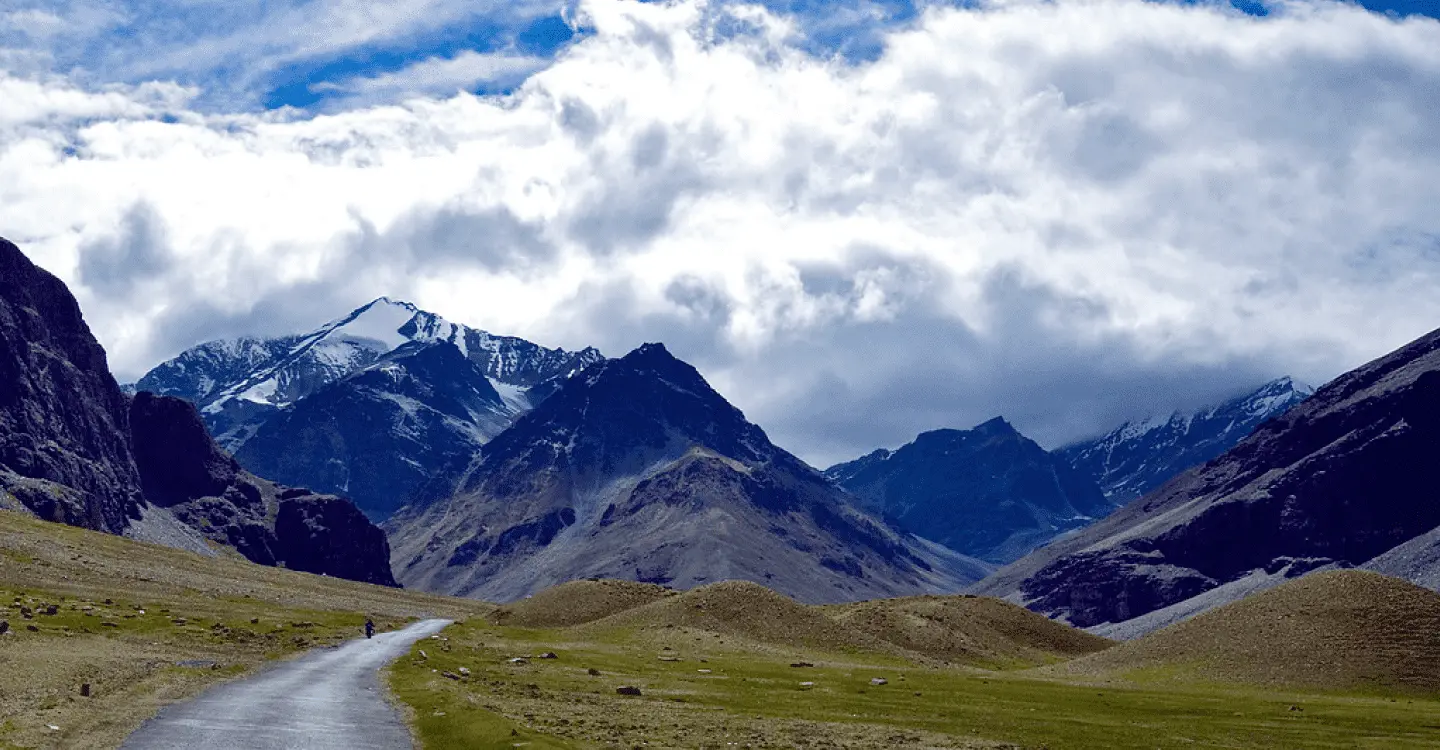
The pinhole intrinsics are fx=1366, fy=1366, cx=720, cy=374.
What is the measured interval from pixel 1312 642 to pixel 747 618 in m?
65.5

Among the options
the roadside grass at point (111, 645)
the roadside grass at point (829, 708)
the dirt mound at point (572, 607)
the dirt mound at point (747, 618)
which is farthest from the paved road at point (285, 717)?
the dirt mound at point (572, 607)

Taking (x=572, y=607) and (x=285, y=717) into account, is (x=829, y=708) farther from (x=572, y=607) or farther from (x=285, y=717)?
(x=572, y=607)

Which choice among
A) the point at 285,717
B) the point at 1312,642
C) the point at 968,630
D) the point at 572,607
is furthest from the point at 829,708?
the point at 572,607

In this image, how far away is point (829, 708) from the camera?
304ft

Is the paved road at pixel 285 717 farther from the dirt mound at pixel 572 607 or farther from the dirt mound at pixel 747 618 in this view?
the dirt mound at pixel 572 607

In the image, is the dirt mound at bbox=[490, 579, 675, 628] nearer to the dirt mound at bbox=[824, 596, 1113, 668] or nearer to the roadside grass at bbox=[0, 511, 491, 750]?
the roadside grass at bbox=[0, 511, 491, 750]

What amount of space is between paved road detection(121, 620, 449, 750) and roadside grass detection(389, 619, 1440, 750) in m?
2.38

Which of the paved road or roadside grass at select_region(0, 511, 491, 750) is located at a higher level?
roadside grass at select_region(0, 511, 491, 750)

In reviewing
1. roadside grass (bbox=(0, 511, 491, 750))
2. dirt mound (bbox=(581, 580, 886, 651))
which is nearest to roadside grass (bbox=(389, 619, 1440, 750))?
roadside grass (bbox=(0, 511, 491, 750))

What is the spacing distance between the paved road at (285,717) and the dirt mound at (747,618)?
7507 cm

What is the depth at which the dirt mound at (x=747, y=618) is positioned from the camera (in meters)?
165

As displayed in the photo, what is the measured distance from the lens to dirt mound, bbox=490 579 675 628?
620ft

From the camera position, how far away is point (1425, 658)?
422 ft

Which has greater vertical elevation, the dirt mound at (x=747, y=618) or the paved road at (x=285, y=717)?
the dirt mound at (x=747, y=618)
